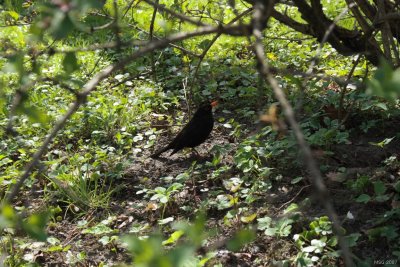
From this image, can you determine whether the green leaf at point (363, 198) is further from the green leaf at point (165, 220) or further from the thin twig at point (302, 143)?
the thin twig at point (302, 143)

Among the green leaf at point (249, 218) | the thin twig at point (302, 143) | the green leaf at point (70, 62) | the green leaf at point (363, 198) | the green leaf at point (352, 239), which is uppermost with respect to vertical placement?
the green leaf at point (70, 62)

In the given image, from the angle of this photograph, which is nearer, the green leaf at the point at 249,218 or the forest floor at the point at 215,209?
the forest floor at the point at 215,209

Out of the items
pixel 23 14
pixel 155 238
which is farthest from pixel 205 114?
pixel 23 14

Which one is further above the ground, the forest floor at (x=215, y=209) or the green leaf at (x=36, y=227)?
the green leaf at (x=36, y=227)

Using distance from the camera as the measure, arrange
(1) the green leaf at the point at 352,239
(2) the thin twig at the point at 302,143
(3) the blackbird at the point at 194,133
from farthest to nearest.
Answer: (3) the blackbird at the point at 194,133 < (1) the green leaf at the point at 352,239 < (2) the thin twig at the point at 302,143

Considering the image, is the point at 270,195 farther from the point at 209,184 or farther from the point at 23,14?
the point at 23,14

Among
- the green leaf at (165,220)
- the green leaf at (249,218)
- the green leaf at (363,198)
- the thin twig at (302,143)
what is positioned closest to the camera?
the thin twig at (302,143)

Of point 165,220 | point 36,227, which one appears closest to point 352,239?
point 165,220

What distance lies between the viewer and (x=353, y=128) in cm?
410

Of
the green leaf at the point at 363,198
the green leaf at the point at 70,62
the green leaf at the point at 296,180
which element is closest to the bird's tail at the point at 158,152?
the green leaf at the point at 296,180

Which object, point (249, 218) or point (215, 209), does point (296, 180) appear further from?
point (215, 209)

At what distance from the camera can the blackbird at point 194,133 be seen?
4270mm

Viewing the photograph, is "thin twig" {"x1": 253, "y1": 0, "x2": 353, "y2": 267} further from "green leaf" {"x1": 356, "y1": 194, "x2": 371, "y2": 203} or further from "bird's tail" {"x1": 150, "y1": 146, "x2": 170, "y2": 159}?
"bird's tail" {"x1": 150, "y1": 146, "x2": 170, "y2": 159}

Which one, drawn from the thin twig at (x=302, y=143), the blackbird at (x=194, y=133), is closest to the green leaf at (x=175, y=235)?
the thin twig at (x=302, y=143)
